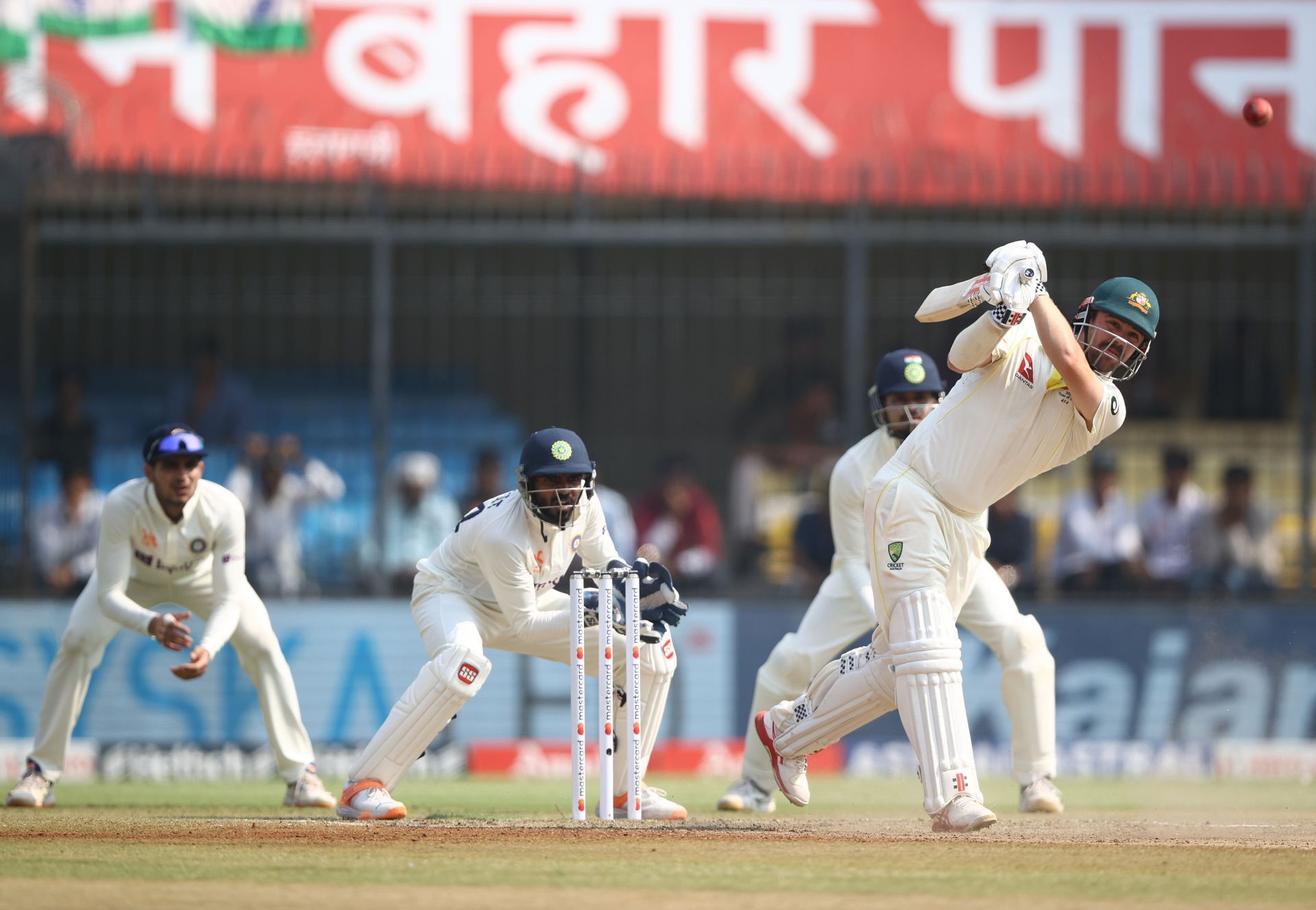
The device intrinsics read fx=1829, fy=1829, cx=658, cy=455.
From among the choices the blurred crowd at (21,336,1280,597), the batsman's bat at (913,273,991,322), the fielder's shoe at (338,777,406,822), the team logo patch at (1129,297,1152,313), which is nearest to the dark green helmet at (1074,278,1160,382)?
the team logo patch at (1129,297,1152,313)

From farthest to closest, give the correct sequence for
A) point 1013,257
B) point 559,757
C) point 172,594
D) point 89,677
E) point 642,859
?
point 559,757
point 172,594
point 89,677
point 1013,257
point 642,859

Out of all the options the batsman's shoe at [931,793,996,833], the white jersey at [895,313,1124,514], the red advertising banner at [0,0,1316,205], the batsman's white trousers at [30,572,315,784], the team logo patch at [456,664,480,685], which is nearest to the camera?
the batsman's shoe at [931,793,996,833]

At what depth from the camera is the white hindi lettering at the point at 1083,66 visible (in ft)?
52.5

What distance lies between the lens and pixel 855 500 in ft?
27.3

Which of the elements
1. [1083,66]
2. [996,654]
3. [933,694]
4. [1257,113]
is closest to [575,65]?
[1083,66]

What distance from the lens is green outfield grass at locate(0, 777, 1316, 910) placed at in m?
5.46

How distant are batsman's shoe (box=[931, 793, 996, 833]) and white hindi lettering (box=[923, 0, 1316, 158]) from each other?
→ 10363mm

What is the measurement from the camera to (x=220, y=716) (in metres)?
12.2

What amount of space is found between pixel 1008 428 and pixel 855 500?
1487 millimetres

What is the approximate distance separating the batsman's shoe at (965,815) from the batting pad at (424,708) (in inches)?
74.3

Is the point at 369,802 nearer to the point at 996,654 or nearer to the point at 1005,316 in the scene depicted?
the point at 996,654

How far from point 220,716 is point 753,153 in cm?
664

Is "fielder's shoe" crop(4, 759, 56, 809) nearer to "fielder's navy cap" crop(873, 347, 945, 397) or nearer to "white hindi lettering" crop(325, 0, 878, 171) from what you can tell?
"fielder's navy cap" crop(873, 347, 945, 397)

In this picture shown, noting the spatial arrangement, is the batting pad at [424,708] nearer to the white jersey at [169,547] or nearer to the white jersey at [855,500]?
the white jersey at [169,547]
